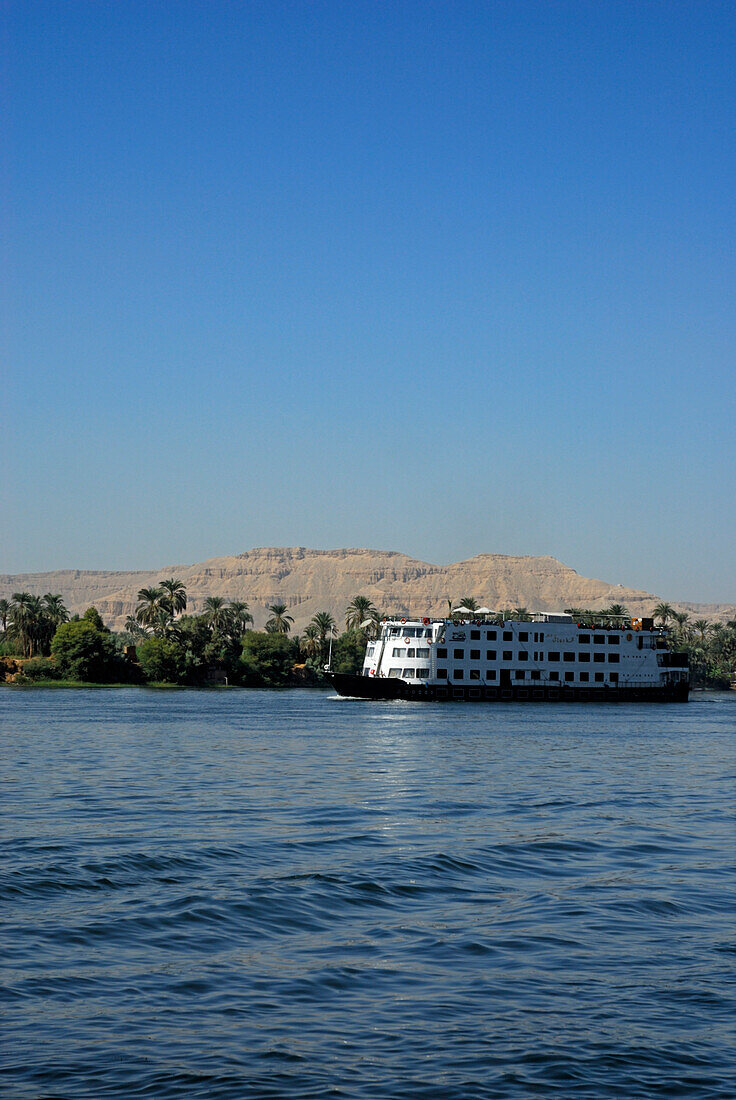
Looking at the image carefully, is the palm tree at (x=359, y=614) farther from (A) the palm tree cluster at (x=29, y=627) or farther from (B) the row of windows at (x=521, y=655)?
(B) the row of windows at (x=521, y=655)

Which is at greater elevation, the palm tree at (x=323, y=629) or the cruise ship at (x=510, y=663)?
the palm tree at (x=323, y=629)

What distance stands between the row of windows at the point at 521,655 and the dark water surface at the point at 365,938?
6453 cm

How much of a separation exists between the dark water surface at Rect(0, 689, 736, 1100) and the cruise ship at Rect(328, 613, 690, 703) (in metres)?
64.2

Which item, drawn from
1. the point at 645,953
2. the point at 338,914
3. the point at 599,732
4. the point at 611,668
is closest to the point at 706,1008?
the point at 645,953

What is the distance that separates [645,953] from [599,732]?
5261cm

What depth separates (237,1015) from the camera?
41.4 ft

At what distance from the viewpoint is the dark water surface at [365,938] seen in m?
11.3

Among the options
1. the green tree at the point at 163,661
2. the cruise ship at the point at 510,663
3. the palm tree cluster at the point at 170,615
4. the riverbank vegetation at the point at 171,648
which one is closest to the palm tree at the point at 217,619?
the palm tree cluster at the point at 170,615

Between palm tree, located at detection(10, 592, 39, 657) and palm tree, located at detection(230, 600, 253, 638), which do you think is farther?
palm tree, located at detection(230, 600, 253, 638)

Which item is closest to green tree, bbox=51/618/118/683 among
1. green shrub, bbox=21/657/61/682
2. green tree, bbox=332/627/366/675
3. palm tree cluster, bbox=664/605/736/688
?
green shrub, bbox=21/657/61/682

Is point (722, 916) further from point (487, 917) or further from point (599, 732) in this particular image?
point (599, 732)

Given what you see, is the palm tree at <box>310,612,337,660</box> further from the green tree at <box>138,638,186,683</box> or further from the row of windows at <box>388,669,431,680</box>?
the row of windows at <box>388,669,431,680</box>

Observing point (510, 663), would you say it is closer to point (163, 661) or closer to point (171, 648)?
point (163, 661)

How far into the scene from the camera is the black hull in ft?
333
